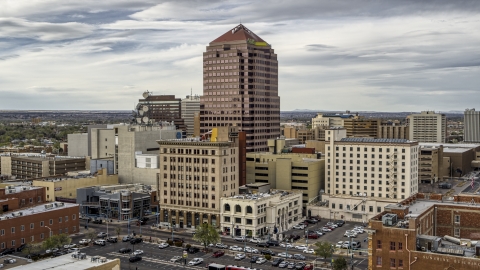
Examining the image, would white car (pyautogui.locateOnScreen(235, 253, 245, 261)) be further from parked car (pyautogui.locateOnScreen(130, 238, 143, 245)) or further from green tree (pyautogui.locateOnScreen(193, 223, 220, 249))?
parked car (pyautogui.locateOnScreen(130, 238, 143, 245))

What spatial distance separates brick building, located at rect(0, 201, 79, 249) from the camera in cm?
11725

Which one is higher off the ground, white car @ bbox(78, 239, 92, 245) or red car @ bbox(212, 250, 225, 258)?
white car @ bbox(78, 239, 92, 245)

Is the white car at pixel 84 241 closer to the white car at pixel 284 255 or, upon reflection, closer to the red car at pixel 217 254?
the red car at pixel 217 254

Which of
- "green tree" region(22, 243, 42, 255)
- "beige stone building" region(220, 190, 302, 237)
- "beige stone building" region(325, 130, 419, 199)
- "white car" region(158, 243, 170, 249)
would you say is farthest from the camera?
"beige stone building" region(325, 130, 419, 199)

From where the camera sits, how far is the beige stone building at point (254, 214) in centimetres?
13238

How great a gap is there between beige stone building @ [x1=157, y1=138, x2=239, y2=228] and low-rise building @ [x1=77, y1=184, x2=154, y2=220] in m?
8.97

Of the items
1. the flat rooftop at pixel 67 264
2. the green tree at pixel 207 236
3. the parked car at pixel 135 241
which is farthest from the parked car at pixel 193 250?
the flat rooftop at pixel 67 264

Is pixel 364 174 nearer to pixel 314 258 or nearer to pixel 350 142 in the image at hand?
pixel 350 142

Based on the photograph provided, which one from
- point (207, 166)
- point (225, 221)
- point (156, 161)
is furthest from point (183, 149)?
point (156, 161)

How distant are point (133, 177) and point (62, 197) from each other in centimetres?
2799

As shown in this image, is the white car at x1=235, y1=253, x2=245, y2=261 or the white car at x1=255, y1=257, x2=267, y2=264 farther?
the white car at x1=235, y1=253, x2=245, y2=261

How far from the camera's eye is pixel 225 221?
449ft

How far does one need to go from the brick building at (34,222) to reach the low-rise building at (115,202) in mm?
17624

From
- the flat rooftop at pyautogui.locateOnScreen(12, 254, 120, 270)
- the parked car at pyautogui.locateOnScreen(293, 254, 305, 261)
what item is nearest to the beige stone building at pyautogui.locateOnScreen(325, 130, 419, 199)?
the parked car at pyautogui.locateOnScreen(293, 254, 305, 261)
